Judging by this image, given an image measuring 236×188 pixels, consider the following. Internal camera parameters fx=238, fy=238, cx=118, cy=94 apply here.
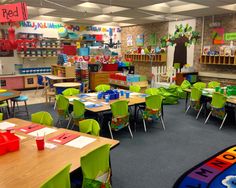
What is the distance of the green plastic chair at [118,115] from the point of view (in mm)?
4488

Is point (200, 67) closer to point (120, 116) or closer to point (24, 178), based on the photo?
point (120, 116)

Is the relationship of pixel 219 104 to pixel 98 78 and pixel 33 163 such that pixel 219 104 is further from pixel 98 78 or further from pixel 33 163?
pixel 98 78

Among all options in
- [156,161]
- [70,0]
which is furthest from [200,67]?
[156,161]

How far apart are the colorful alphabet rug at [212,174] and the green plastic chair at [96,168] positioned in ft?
4.26

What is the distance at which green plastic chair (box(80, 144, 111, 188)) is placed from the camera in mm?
2176

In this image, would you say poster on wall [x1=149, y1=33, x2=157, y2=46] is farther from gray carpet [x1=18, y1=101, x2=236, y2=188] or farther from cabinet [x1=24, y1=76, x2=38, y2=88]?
gray carpet [x1=18, y1=101, x2=236, y2=188]

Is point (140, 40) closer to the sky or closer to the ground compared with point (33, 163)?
closer to the sky

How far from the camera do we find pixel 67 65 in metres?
8.44

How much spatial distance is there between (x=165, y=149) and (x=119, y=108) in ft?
3.75

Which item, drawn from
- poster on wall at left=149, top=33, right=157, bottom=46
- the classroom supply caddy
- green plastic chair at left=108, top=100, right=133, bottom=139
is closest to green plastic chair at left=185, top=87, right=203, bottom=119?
green plastic chair at left=108, top=100, right=133, bottom=139

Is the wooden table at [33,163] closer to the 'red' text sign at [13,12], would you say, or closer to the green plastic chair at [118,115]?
the green plastic chair at [118,115]

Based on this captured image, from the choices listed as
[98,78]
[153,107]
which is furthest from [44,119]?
[98,78]

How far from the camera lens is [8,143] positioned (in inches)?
98.7

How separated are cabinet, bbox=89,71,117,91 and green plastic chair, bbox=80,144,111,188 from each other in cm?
698
